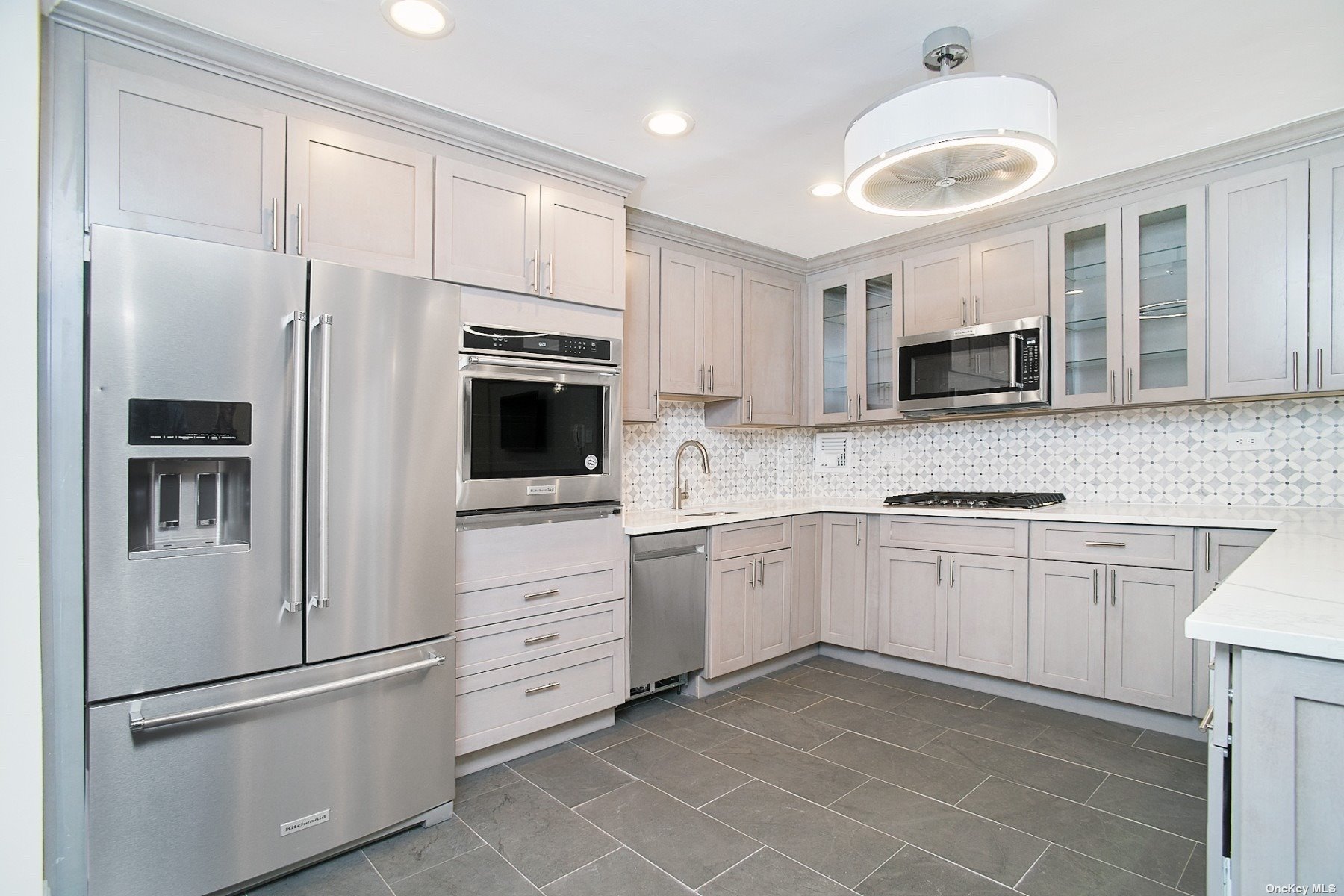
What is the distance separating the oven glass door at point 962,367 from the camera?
3367mm

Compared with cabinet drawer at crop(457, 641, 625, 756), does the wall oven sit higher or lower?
higher

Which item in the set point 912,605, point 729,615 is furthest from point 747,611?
point 912,605

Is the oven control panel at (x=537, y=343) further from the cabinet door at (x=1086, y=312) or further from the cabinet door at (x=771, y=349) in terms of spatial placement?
the cabinet door at (x=1086, y=312)

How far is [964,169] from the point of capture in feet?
6.27

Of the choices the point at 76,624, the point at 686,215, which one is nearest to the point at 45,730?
the point at 76,624

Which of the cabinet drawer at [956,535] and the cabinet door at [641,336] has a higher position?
the cabinet door at [641,336]

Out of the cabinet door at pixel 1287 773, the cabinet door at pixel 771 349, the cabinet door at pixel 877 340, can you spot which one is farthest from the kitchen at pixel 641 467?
the cabinet door at pixel 771 349

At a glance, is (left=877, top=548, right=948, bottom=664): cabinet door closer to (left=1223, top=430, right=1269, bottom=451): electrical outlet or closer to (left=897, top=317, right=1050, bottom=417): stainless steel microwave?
(left=897, top=317, right=1050, bottom=417): stainless steel microwave

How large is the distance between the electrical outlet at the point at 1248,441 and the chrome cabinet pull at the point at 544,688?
3226 millimetres

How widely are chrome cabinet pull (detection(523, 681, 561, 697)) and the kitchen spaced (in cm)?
2

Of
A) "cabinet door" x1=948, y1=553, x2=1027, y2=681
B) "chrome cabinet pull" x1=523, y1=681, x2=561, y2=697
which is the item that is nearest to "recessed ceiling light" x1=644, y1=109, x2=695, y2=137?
"chrome cabinet pull" x1=523, y1=681, x2=561, y2=697

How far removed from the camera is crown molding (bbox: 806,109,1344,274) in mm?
2623

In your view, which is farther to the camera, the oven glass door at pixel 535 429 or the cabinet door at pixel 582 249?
the cabinet door at pixel 582 249

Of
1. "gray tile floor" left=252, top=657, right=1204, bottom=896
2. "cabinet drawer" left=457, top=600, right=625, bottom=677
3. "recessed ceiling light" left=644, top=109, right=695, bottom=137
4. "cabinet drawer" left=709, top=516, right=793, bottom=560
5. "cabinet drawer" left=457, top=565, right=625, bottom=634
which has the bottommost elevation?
"gray tile floor" left=252, top=657, right=1204, bottom=896
